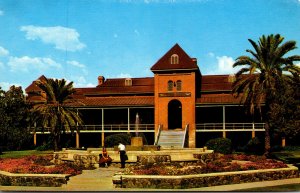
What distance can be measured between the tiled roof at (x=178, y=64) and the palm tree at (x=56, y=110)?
12043 millimetres

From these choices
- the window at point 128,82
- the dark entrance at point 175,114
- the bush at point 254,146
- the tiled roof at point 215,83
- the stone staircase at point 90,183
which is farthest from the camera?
the window at point 128,82

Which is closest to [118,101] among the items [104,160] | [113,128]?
[113,128]

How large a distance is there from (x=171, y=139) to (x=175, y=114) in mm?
8947

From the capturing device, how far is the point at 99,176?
21.4 meters

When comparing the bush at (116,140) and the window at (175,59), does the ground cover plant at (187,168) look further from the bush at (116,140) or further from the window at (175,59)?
the window at (175,59)

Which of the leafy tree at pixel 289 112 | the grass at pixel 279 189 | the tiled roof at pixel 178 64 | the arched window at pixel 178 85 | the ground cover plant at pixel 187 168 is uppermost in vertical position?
the tiled roof at pixel 178 64

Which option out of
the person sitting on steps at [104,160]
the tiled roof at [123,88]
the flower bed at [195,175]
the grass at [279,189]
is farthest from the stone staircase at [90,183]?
the tiled roof at [123,88]

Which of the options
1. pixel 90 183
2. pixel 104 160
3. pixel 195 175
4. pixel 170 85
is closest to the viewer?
pixel 195 175

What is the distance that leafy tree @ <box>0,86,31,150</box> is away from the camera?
4428 cm

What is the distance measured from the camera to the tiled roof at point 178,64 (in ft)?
160

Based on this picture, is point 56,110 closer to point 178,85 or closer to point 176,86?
point 176,86

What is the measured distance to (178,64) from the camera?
1933 inches

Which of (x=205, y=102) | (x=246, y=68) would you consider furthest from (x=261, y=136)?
(x=246, y=68)

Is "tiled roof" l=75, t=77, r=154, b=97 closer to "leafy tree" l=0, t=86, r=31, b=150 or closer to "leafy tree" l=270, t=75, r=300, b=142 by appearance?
"leafy tree" l=0, t=86, r=31, b=150
